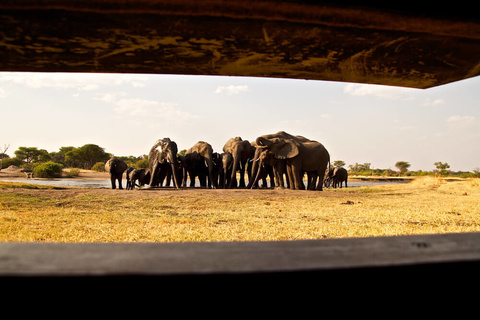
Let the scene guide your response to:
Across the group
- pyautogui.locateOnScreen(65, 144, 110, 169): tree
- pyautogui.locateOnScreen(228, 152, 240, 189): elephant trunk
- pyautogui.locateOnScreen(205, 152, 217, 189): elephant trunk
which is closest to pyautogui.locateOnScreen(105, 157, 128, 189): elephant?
pyautogui.locateOnScreen(205, 152, 217, 189): elephant trunk

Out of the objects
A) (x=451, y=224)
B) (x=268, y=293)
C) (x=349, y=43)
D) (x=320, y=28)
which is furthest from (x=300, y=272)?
(x=451, y=224)

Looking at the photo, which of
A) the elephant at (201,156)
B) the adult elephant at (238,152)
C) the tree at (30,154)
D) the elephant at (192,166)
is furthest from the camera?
the tree at (30,154)

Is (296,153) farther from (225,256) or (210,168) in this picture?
(225,256)

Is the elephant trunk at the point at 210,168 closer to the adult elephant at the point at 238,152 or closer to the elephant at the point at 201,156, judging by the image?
the elephant at the point at 201,156

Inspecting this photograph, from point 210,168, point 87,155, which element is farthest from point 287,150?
point 87,155

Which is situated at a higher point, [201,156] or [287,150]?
[287,150]

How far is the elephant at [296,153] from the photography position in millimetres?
16328

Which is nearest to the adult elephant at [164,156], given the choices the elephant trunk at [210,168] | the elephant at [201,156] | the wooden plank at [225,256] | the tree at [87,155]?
the elephant at [201,156]

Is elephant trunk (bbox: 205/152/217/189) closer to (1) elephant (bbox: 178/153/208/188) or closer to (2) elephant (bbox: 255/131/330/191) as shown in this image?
(1) elephant (bbox: 178/153/208/188)

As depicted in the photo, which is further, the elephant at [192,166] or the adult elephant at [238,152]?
the elephant at [192,166]

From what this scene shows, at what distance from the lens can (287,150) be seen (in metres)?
16.3

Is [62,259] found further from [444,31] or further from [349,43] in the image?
[444,31]

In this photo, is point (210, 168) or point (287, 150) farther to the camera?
point (210, 168)

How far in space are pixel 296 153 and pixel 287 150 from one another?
54cm
